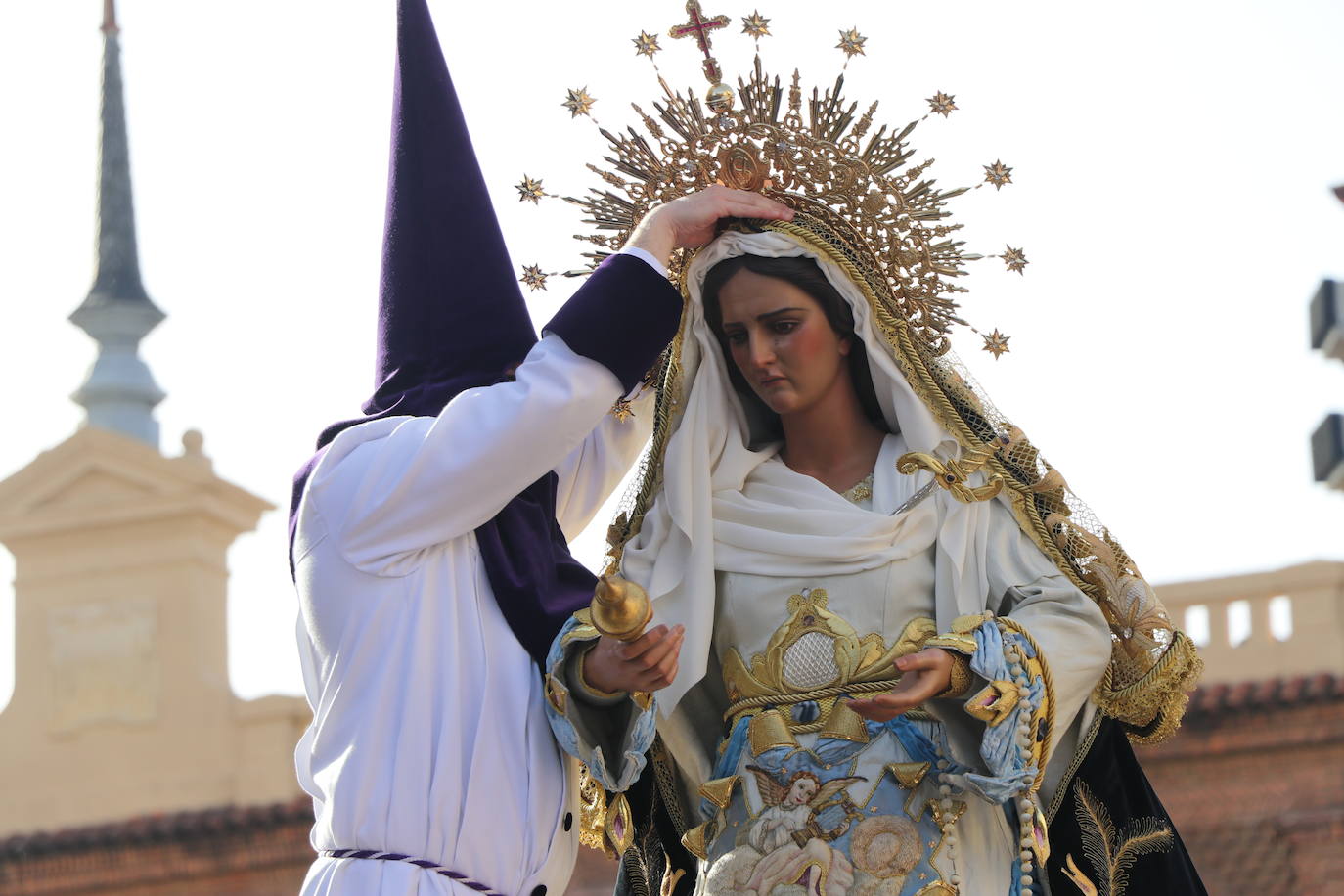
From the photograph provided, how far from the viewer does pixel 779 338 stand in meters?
4.74

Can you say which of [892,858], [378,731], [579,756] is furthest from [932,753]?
[378,731]

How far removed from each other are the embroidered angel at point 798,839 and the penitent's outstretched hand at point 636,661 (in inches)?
15.9

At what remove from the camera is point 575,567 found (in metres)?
4.53

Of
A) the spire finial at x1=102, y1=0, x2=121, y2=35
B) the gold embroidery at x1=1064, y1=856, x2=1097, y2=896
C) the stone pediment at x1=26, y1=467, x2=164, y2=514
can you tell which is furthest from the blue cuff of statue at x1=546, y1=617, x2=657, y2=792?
the spire finial at x1=102, y1=0, x2=121, y2=35

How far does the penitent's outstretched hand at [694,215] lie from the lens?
4.63 m

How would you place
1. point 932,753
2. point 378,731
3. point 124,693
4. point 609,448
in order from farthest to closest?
1. point 124,693
2. point 609,448
3. point 932,753
4. point 378,731

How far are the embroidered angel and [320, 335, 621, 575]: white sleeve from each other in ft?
2.48

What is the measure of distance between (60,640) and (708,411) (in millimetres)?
10626

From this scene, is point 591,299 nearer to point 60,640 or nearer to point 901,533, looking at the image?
point 901,533

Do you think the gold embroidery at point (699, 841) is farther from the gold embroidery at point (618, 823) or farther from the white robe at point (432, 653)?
the white robe at point (432, 653)

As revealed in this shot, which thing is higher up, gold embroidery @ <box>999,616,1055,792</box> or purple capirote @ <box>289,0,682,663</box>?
purple capirote @ <box>289,0,682,663</box>

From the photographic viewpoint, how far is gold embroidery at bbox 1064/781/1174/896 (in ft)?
15.3

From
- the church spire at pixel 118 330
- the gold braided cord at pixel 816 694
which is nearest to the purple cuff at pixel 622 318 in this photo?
the gold braided cord at pixel 816 694

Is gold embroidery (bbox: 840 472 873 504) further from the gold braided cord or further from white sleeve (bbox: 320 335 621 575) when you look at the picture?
white sleeve (bbox: 320 335 621 575)
